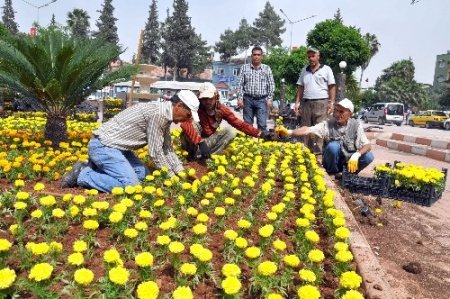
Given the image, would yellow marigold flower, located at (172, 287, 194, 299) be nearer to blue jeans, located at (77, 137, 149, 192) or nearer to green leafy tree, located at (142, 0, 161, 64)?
blue jeans, located at (77, 137, 149, 192)

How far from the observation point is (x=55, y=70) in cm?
582

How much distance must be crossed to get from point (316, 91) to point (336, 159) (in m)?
1.66

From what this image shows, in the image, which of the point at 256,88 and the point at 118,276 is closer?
the point at 118,276

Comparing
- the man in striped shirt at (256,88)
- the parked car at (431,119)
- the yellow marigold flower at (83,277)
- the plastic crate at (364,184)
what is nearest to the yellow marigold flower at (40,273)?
the yellow marigold flower at (83,277)

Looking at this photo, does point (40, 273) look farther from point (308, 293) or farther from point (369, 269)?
point (369, 269)

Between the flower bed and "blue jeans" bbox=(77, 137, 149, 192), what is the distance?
165 millimetres

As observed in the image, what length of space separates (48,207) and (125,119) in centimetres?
142

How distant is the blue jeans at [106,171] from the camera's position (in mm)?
3836

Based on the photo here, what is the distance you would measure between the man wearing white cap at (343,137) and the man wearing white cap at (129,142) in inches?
73.1

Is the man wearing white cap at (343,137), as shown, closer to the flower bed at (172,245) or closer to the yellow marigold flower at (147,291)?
the flower bed at (172,245)

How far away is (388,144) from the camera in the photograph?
12.2m

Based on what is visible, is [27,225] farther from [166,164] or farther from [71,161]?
[71,161]

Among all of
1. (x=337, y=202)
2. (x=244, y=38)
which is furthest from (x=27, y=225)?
(x=244, y=38)

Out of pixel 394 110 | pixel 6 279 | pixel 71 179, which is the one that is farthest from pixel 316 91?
pixel 394 110
